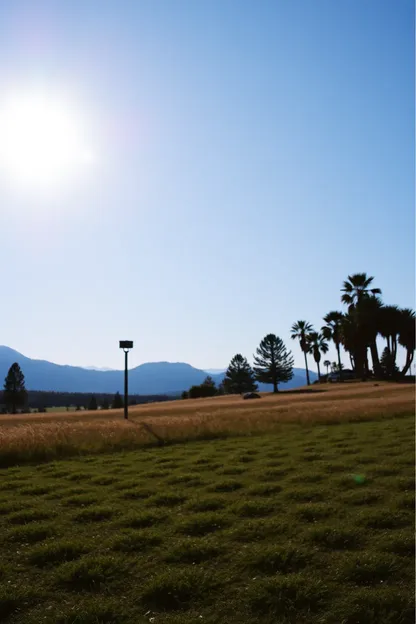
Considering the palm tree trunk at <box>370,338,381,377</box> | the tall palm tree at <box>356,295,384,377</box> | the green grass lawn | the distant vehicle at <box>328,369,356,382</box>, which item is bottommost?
the green grass lawn

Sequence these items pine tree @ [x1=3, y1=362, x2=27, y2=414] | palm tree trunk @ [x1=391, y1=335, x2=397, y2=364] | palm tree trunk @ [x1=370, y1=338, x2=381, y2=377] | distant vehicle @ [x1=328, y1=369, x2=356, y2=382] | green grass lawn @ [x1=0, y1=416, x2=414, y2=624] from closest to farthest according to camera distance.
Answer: green grass lawn @ [x1=0, y1=416, x2=414, y2=624] < palm tree trunk @ [x1=391, y1=335, x2=397, y2=364] < palm tree trunk @ [x1=370, y1=338, x2=381, y2=377] < distant vehicle @ [x1=328, y1=369, x2=356, y2=382] < pine tree @ [x1=3, y1=362, x2=27, y2=414]

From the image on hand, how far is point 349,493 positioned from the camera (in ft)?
34.9

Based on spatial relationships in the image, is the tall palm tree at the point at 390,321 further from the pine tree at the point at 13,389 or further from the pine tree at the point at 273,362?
the pine tree at the point at 13,389

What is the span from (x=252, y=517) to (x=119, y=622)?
14.4ft

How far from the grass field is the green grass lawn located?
24 mm

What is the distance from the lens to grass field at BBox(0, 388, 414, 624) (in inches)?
233

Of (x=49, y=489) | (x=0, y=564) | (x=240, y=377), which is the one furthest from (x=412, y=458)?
(x=240, y=377)

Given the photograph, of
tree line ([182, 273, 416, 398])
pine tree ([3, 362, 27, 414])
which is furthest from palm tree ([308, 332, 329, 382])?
pine tree ([3, 362, 27, 414])

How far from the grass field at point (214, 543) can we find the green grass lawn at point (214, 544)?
2 cm

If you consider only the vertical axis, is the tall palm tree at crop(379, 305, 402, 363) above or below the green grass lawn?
above

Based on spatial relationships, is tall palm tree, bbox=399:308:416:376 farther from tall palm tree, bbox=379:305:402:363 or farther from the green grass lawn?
the green grass lawn

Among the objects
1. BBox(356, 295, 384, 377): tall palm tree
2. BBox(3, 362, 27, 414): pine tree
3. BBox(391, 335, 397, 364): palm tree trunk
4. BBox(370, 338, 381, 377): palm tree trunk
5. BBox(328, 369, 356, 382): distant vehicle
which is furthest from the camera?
BBox(3, 362, 27, 414): pine tree

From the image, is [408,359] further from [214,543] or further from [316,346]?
[214,543]

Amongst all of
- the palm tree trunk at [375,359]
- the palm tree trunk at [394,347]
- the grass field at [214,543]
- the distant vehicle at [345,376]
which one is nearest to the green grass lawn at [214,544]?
the grass field at [214,543]
